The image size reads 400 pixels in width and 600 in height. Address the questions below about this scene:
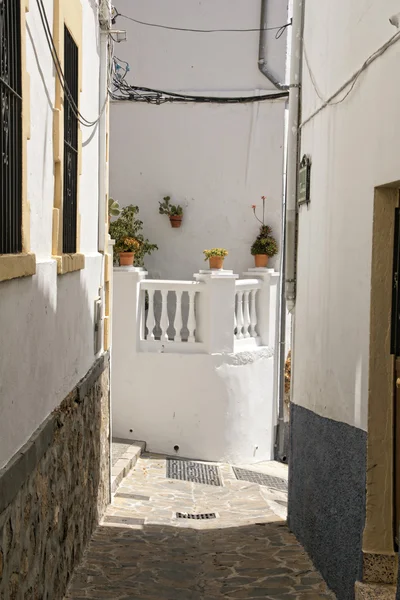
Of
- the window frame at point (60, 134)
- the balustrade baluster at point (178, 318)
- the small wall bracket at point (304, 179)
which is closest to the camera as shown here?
the window frame at point (60, 134)

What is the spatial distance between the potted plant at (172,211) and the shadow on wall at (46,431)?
245 inches

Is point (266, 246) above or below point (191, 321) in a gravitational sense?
above

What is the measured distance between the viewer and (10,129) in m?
4.31

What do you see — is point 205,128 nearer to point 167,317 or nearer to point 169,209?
point 169,209

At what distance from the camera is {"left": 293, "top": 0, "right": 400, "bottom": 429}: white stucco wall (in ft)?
17.5

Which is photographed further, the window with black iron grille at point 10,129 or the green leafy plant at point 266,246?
the green leafy plant at point 266,246

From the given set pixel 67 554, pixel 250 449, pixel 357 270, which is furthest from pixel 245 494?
pixel 357 270

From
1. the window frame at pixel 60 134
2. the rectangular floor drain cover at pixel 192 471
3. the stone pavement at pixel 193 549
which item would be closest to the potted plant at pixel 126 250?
the rectangular floor drain cover at pixel 192 471

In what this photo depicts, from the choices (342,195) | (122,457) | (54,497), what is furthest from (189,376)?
(54,497)

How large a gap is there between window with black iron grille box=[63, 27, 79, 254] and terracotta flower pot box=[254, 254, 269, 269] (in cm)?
712

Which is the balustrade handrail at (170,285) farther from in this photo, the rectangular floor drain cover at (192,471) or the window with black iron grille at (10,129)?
the window with black iron grille at (10,129)

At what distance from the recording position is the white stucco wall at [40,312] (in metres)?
4.26

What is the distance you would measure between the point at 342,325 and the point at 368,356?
2.82 ft

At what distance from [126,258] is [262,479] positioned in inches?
159
